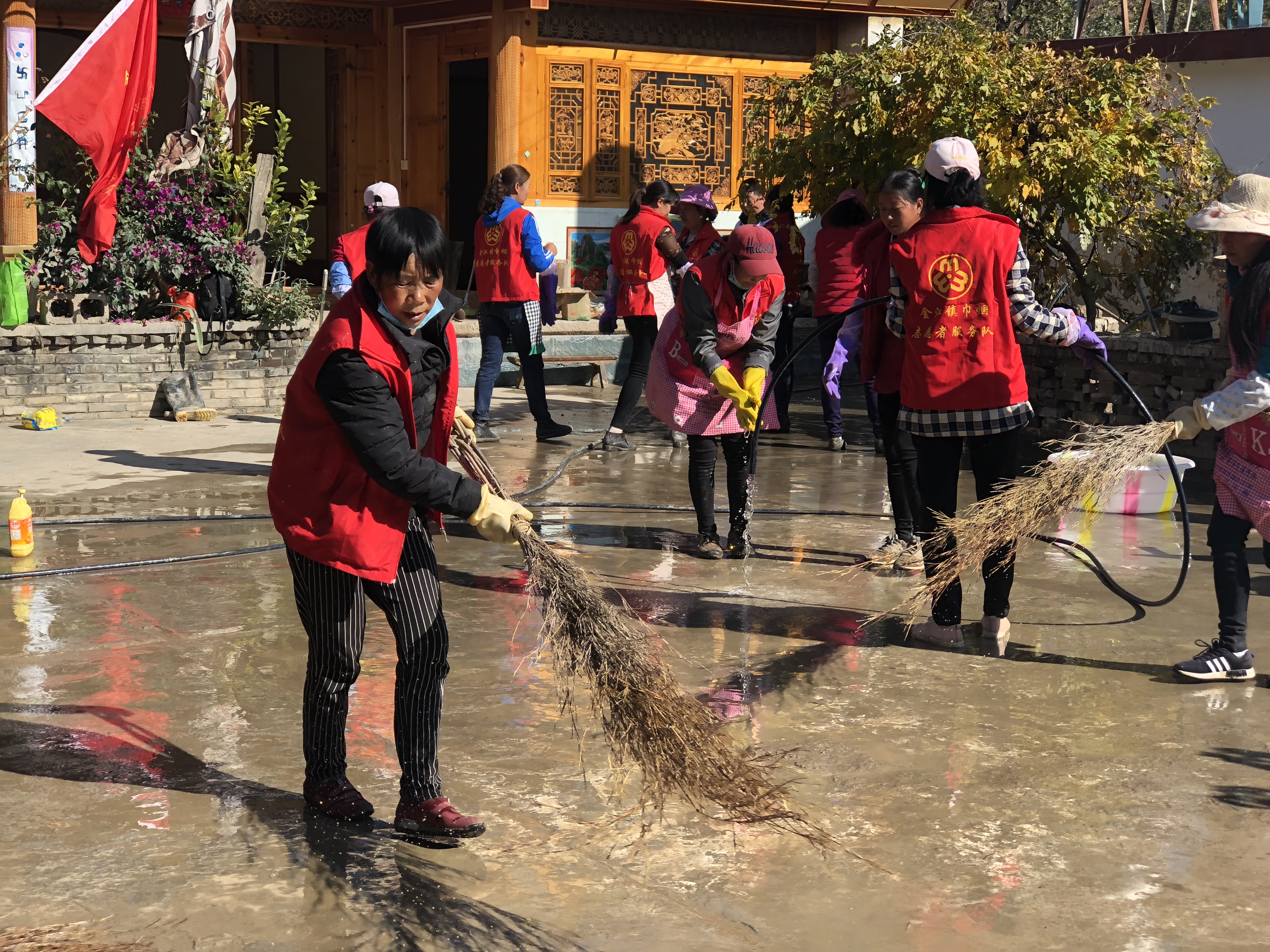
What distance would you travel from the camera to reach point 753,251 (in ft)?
20.9

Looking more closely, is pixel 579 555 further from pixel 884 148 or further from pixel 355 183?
pixel 355 183

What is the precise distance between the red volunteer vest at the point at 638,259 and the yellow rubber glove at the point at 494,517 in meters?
6.44

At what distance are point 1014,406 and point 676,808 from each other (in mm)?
2144

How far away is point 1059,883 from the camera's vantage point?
3.48 m

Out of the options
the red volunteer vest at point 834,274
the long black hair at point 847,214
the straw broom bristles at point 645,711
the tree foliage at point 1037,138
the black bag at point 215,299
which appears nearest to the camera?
the straw broom bristles at point 645,711

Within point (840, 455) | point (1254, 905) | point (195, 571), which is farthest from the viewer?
point (840, 455)

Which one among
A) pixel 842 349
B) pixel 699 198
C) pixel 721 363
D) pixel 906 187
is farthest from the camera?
pixel 842 349

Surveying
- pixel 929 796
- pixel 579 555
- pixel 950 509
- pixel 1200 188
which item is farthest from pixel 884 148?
pixel 929 796

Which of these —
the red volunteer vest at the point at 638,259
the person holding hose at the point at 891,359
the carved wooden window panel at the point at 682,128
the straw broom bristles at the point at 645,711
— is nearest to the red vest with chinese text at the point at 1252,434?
the person holding hose at the point at 891,359

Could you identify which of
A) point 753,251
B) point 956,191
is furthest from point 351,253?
point 956,191

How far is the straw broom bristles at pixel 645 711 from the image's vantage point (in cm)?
350

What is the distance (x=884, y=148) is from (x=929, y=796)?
23.9ft

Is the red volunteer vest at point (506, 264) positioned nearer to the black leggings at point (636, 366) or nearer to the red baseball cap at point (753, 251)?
the black leggings at point (636, 366)

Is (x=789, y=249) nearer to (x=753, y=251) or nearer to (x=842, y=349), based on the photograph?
(x=842, y=349)
